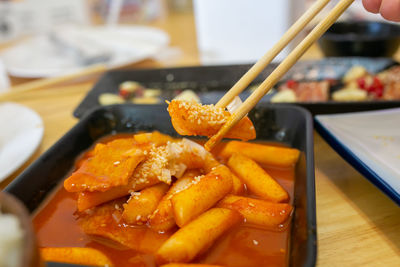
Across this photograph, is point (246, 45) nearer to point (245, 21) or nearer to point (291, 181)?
point (245, 21)

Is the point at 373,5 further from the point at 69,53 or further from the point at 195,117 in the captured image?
the point at 69,53

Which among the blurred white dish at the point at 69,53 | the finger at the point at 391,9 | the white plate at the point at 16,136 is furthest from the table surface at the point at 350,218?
the blurred white dish at the point at 69,53

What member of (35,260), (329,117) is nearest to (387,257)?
(329,117)

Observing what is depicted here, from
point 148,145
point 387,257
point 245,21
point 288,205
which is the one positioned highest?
point 245,21

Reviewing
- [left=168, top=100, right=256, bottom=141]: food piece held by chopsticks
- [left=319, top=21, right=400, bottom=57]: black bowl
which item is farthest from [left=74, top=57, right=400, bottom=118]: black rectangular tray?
[left=168, top=100, right=256, bottom=141]: food piece held by chopsticks

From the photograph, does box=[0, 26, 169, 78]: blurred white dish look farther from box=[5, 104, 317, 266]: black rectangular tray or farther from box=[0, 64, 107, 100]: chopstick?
box=[5, 104, 317, 266]: black rectangular tray

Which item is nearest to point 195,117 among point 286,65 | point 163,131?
point 286,65

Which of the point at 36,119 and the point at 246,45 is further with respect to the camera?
the point at 246,45
